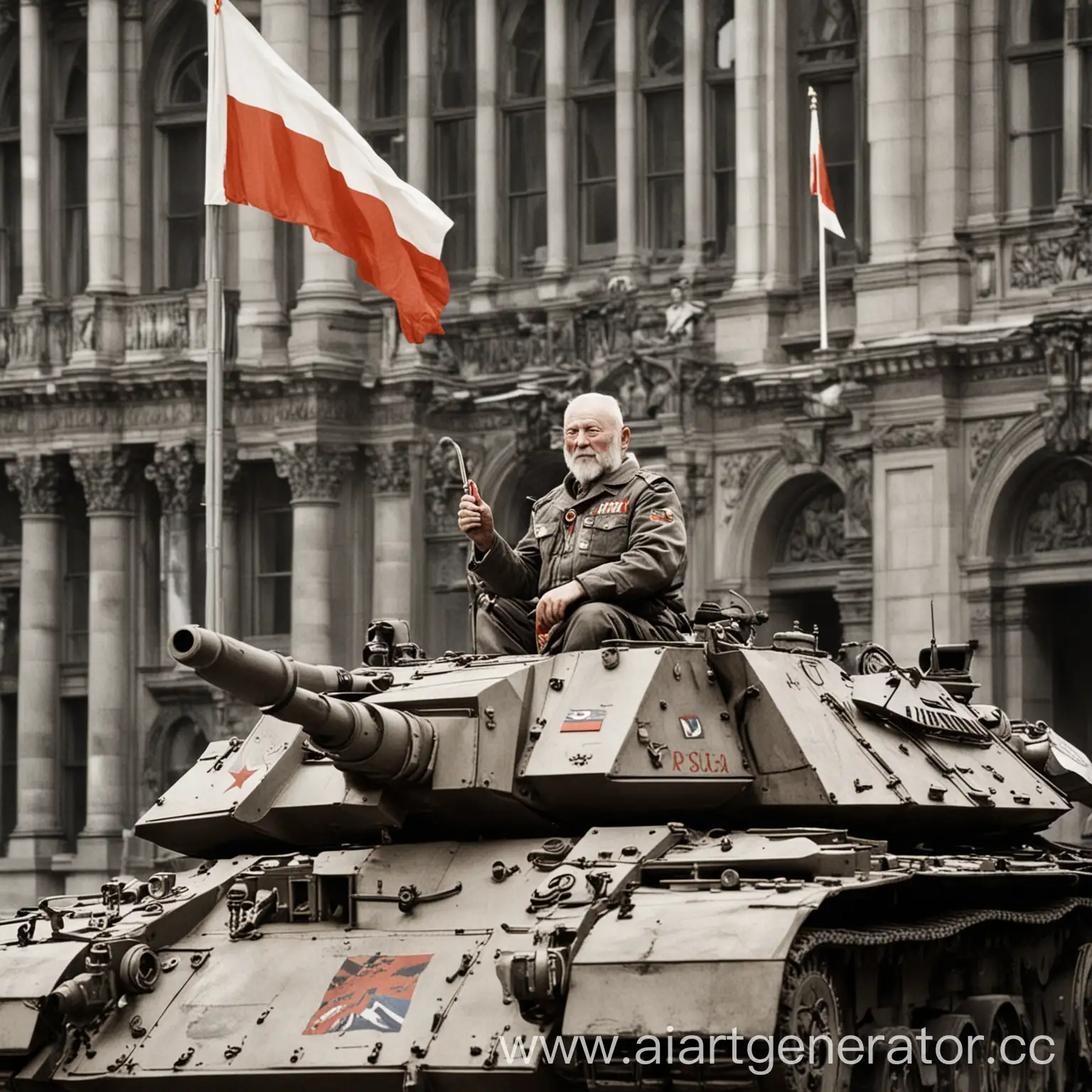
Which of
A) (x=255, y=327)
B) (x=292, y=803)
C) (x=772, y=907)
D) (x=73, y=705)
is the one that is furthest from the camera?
(x=73, y=705)

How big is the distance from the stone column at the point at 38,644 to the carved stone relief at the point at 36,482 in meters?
0.01

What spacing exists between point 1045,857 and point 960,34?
24.7 metres

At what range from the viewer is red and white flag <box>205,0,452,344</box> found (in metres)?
29.6

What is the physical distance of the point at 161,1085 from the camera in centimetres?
1664

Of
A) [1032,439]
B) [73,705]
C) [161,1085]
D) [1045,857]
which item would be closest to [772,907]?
[161,1085]

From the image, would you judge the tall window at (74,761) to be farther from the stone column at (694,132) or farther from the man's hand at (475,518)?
the man's hand at (475,518)

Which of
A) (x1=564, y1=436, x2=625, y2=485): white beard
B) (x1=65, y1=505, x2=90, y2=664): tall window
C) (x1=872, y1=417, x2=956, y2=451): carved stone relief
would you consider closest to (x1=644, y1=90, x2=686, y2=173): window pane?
(x1=872, y1=417, x2=956, y2=451): carved stone relief

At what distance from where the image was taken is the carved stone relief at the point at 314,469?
Answer: 48.3 m

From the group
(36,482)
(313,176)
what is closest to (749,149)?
(36,482)

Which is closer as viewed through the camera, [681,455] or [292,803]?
[292,803]

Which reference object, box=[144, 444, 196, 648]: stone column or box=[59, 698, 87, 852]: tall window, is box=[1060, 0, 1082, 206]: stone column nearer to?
box=[144, 444, 196, 648]: stone column

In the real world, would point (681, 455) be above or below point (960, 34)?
below

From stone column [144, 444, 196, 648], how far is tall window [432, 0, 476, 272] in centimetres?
550

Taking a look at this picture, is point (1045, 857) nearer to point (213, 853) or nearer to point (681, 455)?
point (213, 853)
